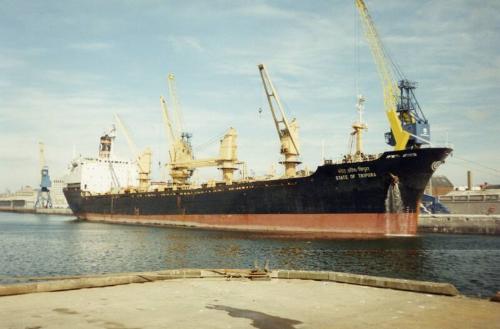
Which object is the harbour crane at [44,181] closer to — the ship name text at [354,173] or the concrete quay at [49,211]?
the concrete quay at [49,211]

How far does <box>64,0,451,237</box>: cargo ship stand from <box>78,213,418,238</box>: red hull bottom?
103 millimetres

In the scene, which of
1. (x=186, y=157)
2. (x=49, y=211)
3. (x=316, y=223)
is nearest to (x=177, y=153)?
(x=186, y=157)

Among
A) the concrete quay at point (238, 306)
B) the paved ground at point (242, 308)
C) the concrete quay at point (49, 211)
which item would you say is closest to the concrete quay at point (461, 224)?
the concrete quay at point (238, 306)

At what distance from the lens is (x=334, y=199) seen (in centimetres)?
4591

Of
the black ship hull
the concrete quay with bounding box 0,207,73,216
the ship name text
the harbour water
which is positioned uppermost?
the ship name text

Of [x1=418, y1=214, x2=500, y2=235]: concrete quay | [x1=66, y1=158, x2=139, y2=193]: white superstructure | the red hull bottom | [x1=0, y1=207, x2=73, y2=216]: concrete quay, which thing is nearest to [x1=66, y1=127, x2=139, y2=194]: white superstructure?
[x1=66, y1=158, x2=139, y2=193]: white superstructure

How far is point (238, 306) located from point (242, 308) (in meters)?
0.25

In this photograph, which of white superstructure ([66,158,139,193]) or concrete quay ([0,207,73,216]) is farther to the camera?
concrete quay ([0,207,73,216])

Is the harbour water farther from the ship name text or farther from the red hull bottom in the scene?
the ship name text

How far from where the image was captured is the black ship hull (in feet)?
139

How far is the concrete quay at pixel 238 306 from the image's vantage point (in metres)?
9.12

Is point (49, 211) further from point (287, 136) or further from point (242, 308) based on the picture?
point (242, 308)

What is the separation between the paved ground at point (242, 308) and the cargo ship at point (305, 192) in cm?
3122

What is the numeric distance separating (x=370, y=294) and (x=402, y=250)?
73.3 feet
